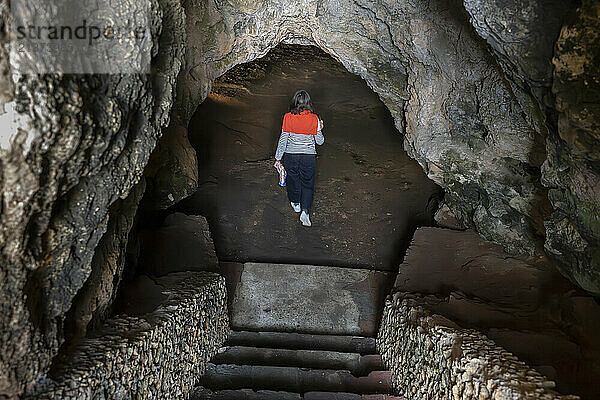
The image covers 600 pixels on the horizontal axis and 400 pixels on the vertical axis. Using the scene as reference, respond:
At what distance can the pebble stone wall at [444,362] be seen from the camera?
299 cm

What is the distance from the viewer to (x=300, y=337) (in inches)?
227

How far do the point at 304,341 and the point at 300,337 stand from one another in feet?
0.23

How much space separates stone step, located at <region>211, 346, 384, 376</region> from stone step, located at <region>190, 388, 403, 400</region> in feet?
1.54

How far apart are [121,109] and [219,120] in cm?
690

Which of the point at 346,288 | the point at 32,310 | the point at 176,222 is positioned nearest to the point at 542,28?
the point at 32,310

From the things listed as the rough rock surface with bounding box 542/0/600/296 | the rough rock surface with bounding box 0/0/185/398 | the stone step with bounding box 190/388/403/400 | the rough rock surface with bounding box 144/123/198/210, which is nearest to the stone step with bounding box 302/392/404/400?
the stone step with bounding box 190/388/403/400

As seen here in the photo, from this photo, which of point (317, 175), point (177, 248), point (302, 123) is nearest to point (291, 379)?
point (177, 248)

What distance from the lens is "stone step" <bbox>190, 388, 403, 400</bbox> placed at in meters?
4.73

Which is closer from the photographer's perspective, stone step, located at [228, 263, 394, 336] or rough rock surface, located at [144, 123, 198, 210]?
rough rock surface, located at [144, 123, 198, 210]

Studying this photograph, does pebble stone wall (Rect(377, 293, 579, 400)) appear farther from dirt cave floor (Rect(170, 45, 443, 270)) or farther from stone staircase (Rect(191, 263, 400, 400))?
dirt cave floor (Rect(170, 45, 443, 270))

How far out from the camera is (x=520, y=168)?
15.3 ft

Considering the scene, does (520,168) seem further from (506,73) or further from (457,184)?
(506,73)

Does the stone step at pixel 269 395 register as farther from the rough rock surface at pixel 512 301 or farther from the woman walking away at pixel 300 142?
the woman walking away at pixel 300 142

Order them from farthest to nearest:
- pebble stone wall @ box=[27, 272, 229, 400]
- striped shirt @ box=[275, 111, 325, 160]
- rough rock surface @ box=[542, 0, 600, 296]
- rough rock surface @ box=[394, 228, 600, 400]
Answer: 1. striped shirt @ box=[275, 111, 325, 160]
2. rough rock surface @ box=[394, 228, 600, 400]
3. pebble stone wall @ box=[27, 272, 229, 400]
4. rough rock surface @ box=[542, 0, 600, 296]
